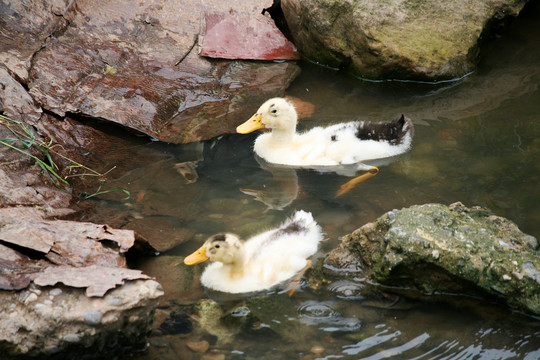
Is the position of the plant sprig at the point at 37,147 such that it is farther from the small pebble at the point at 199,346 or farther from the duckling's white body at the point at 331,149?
the small pebble at the point at 199,346

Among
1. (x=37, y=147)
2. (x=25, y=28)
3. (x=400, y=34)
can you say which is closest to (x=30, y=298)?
(x=37, y=147)

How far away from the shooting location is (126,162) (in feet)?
19.4

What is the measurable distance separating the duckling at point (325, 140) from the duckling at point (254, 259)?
1.45 meters

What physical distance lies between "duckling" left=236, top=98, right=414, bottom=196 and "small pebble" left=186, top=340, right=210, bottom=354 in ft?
8.56

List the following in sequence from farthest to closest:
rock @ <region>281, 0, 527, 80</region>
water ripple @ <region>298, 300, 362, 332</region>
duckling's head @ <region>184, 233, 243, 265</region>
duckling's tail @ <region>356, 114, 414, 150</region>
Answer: rock @ <region>281, 0, 527, 80</region> < duckling's tail @ <region>356, 114, 414, 150</region> < duckling's head @ <region>184, 233, 243, 265</region> < water ripple @ <region>298, 300, 362, 332</region>

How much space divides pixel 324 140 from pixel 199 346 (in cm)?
287

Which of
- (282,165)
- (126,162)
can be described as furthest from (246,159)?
(126,162)

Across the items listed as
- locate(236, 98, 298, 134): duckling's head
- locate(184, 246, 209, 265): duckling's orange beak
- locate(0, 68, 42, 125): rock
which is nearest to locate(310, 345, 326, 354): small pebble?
locate(184, 246, 209, 265): duckling's orange beak

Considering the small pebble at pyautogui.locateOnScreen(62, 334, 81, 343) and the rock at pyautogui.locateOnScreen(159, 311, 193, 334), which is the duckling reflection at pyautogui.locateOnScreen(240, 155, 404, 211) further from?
Result: the small pebble at pyautogui.locateOnScreen(62, 334, 81, 343)

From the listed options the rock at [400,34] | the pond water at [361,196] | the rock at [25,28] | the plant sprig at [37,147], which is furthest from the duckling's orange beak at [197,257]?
the rock at [400,34]

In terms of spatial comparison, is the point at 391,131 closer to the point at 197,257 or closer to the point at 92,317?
the point at 197,257

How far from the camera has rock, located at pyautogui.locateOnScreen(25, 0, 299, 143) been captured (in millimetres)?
6215

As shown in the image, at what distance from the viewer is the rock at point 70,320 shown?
3.47 meters

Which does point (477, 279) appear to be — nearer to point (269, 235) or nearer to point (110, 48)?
point (269, 235)
